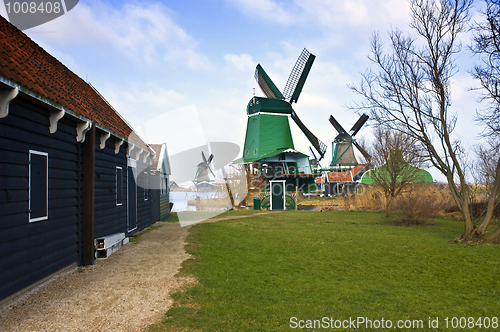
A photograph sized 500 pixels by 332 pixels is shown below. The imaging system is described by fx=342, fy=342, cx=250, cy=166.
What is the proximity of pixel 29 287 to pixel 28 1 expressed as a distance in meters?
5.98

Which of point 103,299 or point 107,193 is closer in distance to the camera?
point 103,299

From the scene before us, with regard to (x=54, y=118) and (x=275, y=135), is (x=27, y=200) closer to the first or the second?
(x=54, y=118)

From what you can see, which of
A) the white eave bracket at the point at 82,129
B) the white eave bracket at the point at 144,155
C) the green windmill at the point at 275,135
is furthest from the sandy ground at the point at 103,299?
the green windmill at the point at 275,135

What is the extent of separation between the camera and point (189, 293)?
18.6ft

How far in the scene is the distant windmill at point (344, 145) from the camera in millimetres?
51938

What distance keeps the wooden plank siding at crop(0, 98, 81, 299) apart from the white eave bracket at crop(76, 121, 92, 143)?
4.0 inches

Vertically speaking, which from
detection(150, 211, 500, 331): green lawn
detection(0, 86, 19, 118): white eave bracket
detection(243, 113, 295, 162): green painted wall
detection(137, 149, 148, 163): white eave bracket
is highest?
detection(243, 113, 295, 162): green painted wall

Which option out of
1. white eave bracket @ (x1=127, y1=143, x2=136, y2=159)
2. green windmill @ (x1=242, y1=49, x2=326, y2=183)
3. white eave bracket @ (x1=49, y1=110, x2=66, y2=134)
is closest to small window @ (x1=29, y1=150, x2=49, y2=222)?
white eave bracket @ (x1=49, y1=110, x2=66, y2=134)

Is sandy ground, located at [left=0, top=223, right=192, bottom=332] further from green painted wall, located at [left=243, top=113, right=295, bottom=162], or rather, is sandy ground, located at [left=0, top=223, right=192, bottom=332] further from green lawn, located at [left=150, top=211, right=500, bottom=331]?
green painted wall, located at [left=243, top=113, right=295, bottom=162]

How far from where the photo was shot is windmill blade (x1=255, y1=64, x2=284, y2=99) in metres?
39.5

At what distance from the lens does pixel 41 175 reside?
5883 mm

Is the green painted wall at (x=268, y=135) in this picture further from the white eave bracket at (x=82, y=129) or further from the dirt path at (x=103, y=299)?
the dirt path at (x=103, y=299)

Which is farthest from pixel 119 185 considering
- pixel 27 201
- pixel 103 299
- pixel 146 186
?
pixel 103 299

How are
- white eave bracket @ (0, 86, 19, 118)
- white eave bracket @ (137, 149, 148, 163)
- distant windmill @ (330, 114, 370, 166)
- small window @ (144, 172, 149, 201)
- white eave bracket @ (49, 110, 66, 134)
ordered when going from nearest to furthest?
white eave bracket @ (0, 86, 19, 118)
white eave bracket @ (49, 110, 66, 134)
white eave bracket @ (137, 149, 148, 163)
small window @ (144, 172, 149, 201)
distant windmill @ (330, 114, 370, 166)
